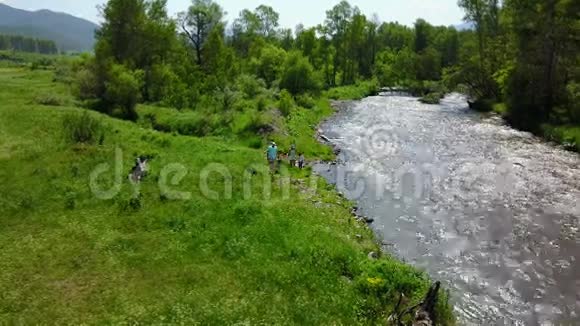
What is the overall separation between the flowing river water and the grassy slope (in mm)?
2699

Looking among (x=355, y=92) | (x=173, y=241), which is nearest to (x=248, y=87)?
(x=355, y=92)

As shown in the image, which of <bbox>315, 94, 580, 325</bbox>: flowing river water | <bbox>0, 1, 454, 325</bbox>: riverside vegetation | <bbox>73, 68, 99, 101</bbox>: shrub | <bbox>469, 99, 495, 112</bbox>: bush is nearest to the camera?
<bbox>0, 1, 454, 325</bbox>: riverside vegetation

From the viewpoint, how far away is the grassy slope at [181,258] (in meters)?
17.2

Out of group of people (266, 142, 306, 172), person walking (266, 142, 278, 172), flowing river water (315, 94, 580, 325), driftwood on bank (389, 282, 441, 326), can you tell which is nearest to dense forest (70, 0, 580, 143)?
flowing river water (315, 94, 580, 325)

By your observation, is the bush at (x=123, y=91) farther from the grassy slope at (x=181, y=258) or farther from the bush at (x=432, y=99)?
the bush at (x=432, y=99)

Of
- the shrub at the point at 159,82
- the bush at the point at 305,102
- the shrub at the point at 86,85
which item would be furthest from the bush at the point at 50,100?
the bush at the point at 305,102

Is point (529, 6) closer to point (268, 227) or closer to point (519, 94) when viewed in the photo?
point (519, 94)

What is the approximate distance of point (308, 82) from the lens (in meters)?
83.0

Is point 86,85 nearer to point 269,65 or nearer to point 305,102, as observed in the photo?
point 305,102

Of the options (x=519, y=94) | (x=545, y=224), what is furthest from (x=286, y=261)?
(x=519, y=94)

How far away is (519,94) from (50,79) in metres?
74.8

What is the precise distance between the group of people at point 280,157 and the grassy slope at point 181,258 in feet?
12.6

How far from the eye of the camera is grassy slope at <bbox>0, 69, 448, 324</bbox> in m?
17.2

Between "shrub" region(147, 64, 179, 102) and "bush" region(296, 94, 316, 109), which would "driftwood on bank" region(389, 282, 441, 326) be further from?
"bush" region(296, 94, 316, 109)
